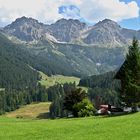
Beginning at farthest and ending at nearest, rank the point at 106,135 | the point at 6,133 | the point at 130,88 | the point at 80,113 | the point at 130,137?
the point at 80,113 < the point at 130,88 < the point at 6,133 < the point at 106,135 < the point at 130,137

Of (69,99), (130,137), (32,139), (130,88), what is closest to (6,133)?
(32,139)

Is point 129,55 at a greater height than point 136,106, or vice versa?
point 129,55

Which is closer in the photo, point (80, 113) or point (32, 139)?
point (32, 139)

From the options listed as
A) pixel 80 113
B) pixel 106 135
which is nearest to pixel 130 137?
pixel 106 135

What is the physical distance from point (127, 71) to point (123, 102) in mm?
8154

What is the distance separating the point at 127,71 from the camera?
76.5 metres

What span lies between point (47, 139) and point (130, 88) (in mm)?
43260

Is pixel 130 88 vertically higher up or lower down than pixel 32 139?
higher up

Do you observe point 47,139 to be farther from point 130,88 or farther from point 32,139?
point 130,88

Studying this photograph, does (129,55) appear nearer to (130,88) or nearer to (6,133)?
(130,88)

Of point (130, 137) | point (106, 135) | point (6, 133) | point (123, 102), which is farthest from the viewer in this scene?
point (123, 102)

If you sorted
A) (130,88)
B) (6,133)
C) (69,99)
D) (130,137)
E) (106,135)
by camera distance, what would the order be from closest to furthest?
(130,137)
(106,135)
(6,133)
(130,88)
(69,99)

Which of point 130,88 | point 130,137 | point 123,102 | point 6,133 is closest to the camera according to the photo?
point 130,137

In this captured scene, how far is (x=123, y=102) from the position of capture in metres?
81.6
